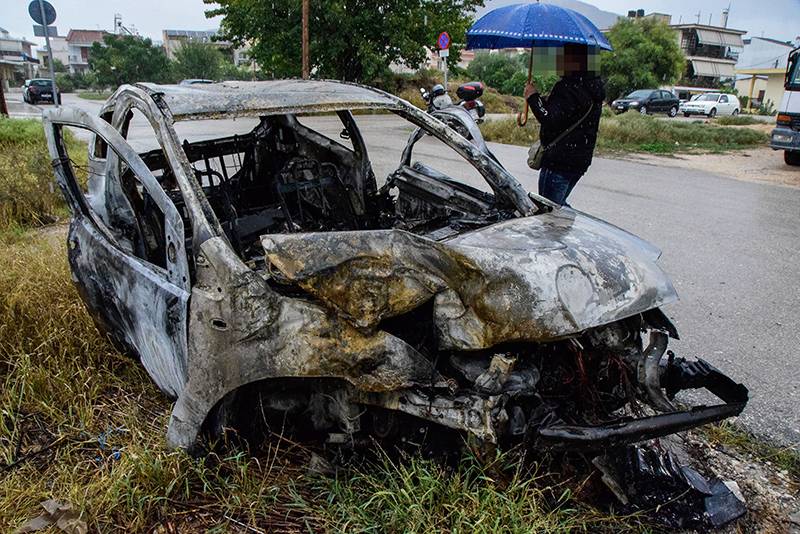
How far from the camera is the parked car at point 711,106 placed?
30812mm

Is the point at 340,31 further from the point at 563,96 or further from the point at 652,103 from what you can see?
the point at 563,96

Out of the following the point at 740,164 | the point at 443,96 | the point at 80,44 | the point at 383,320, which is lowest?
the point at 740,164

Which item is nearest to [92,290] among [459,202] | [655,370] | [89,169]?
[89,169]

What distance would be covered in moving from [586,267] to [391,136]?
1257 centimetres

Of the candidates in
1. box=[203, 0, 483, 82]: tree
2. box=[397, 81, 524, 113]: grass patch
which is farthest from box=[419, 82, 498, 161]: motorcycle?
box=[397, 81, 524, 113]: grass patch

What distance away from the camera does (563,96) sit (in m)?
3.98

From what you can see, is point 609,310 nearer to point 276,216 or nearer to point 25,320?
point 276,216

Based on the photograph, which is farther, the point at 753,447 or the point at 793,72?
the point at 793,72

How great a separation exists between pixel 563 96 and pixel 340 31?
69.7 feet

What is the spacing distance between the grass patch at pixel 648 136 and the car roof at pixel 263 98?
11.6 meters

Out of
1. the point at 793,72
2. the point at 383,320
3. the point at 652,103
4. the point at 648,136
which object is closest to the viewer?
the point at 383,320

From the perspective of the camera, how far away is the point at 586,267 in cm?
233

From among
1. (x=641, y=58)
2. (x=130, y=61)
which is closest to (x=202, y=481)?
(x=641, y=58)

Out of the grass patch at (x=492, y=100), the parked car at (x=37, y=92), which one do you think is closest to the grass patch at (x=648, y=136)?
the grass patch at (x=492, y=100)
